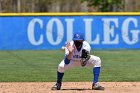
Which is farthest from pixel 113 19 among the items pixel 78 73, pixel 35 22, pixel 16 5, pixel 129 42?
pixel 78 73

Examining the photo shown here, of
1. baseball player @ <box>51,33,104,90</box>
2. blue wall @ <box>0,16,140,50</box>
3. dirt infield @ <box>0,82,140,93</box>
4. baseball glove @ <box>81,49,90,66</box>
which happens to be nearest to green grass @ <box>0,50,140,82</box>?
dirt infield @ <box>0,82,140,93</box>

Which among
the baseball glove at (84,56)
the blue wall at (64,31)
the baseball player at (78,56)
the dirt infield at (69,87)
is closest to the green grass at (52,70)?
the dirt infield at (69,87)

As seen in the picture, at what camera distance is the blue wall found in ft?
82.7

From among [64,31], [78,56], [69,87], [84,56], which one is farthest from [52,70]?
[64,31]

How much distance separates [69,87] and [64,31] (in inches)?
524

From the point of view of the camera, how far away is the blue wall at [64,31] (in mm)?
25203

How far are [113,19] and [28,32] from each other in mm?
4129

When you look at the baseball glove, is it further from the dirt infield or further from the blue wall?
the blue wall

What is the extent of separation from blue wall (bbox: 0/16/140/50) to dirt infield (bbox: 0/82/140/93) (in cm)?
1246

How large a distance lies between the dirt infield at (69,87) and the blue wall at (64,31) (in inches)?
490

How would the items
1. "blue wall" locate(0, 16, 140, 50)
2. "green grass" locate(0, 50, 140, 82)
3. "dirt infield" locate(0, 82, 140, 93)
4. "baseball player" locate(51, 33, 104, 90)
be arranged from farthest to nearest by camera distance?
1. "blue wall" locate(0, 16, 140, 50)
2. "green grass" locate(0, 50, 140, 82)
3. "dirt infield" locate(0, 82, 140, 93)
4. "baseball player" locate(51, 33, 104, 90)

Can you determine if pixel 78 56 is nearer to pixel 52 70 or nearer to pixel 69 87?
pixel 69 87

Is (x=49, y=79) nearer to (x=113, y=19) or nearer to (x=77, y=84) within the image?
(x=77, y=84)

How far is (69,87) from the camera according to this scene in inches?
475
